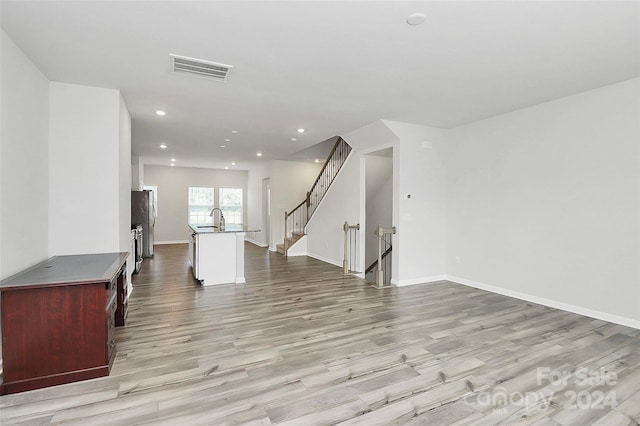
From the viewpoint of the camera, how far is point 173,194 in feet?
36.6

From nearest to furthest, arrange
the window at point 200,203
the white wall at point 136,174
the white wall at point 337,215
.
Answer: the white wall at point 337,215 < the white wall at point 136,174 < the window at point 200,203

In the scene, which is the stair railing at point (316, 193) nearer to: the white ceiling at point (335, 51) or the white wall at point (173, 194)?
the white ceiling at point (335, 51)

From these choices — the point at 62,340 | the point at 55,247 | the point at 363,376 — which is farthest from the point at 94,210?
the point at 363,376

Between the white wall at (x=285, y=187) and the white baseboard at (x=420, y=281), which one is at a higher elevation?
the white wall at (x=285, y=187)

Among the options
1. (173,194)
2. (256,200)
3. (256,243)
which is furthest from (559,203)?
(173,194)

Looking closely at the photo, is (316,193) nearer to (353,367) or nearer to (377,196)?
(377,196)

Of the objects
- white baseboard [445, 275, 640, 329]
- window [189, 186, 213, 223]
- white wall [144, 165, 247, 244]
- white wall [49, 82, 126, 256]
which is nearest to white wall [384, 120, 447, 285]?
white baseboard [445, 275, 640, 329]

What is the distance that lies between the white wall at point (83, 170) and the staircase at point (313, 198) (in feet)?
14.7

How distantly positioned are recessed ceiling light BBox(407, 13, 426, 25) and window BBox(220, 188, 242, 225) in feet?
34.9

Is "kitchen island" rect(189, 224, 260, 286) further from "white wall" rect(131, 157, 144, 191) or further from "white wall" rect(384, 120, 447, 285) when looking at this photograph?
"white wall" rect(131, 157, 144, 191)

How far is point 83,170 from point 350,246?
4799mm

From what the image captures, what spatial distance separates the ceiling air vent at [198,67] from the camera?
3.06 m

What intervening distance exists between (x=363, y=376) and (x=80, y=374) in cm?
225

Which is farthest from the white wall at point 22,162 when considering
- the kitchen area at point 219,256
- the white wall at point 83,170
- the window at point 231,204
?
the window at point 231,204
